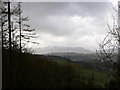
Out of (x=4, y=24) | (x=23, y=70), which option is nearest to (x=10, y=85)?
(x=23, y=70)

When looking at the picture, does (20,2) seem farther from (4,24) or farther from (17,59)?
(17,59)

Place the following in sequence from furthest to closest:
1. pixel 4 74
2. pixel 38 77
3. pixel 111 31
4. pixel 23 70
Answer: pixel 38 77 < pixel 23 70 < pixel 4 74 < pixel 111 31

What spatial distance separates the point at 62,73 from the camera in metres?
34.2

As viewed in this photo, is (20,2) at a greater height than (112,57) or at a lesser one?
greater

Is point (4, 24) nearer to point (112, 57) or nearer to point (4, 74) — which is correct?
point (4, 74)

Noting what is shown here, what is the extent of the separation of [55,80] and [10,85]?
1355 cm

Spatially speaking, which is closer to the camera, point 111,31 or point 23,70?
point 111,31

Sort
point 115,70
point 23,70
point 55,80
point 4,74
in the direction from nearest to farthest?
point 115,70 < point 4,74 < point 23,70 < point 55,80

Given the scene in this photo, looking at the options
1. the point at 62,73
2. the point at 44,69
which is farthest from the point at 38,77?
the point at 62,73

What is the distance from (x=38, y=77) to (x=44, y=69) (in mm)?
2697

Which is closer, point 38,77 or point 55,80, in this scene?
point 38,77

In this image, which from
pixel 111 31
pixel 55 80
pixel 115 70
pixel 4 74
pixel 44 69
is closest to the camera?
pixel 115 70

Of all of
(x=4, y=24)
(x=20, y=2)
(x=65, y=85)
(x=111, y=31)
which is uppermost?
(x=20, y=2)

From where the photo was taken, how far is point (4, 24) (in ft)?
62.0
